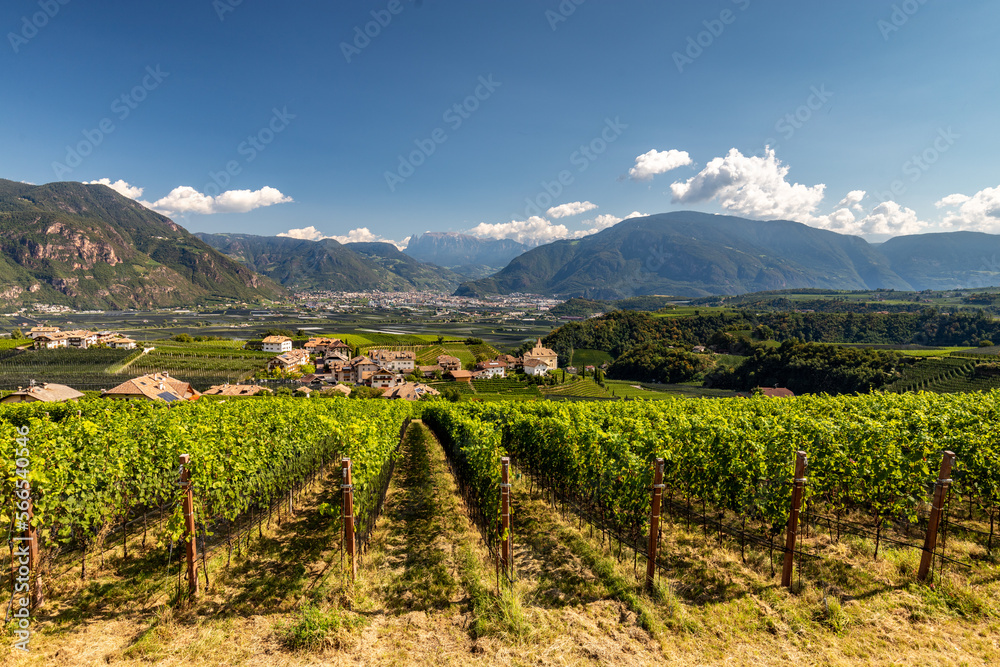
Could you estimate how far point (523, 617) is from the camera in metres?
6.63

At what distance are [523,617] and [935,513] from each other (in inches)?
297

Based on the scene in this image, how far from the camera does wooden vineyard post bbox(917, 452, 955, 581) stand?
6.62m

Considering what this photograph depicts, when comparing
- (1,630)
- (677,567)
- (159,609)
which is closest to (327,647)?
(159,609)

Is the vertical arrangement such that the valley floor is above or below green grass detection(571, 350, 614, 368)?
above

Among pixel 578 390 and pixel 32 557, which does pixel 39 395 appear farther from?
pixel 578 390

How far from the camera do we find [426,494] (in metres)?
14.1

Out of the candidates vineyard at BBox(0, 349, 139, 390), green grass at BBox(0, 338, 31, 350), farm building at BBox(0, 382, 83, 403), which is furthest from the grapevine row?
green grass at BBox(0, 338, 31, 350)

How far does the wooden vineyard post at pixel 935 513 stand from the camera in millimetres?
6617

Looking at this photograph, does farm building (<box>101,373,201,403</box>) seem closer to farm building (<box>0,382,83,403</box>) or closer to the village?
farm building (<box>0,382,83,403</box>)

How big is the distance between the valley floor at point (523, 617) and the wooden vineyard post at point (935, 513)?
0.34 meters

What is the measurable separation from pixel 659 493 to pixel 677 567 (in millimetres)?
2317

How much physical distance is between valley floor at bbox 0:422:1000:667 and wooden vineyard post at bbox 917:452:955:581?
342mm

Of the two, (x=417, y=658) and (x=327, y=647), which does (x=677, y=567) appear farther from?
(x=327, y=647)

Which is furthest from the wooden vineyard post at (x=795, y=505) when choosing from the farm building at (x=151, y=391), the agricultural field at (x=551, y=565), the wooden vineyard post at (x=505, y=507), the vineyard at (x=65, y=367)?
the vineyard at (x=65, y=367)
